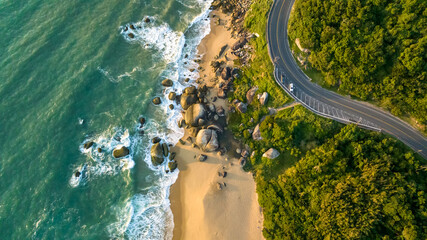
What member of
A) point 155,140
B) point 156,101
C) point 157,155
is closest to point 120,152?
point 155,140

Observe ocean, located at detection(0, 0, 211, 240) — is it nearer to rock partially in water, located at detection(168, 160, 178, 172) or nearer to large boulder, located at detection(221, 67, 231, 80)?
rock partially in water, located at detection(168, 160, 178, 172)

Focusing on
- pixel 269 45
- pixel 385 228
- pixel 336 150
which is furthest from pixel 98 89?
pixel 385 228

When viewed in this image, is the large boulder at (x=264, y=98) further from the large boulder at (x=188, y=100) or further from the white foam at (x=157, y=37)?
the white foam at (x=157, y=37)

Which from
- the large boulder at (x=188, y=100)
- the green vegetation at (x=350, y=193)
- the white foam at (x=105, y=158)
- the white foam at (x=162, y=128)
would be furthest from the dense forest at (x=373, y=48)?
the white foam at (x=105, y=158)

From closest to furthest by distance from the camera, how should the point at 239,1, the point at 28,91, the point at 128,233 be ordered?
A: the point at 128,233
the point at 28,91
the point at 239,1

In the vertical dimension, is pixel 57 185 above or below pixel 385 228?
below

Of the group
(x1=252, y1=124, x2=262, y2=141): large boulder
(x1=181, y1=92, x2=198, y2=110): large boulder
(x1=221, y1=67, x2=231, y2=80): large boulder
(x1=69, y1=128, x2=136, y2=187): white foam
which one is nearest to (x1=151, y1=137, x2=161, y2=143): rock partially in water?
(x1=69, y1=128, x2=136, y2=187): white foam

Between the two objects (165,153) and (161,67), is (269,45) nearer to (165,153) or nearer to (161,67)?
(161,67)

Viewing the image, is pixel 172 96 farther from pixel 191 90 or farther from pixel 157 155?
pixel 157 155
